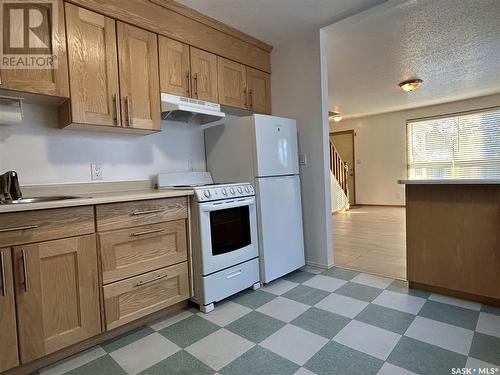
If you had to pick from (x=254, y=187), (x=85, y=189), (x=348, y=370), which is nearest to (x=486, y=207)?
(x=348, y=370)

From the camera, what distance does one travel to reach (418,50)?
10.9 feet

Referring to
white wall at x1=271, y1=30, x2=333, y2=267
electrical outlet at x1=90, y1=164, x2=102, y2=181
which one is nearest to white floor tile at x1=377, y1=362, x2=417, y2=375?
white wall at x1=271, y1=30, x2=333, y2=267

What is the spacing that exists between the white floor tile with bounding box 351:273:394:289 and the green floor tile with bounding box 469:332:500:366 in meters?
0.78

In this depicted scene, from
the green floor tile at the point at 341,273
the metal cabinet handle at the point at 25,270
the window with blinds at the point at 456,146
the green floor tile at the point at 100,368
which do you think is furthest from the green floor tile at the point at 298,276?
the window with blinds at the point at 456,146

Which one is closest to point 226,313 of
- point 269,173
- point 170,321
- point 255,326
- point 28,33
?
point 255,326

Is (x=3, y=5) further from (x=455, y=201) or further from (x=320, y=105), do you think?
(x=455, y=201)

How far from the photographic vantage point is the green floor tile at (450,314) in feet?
5.78

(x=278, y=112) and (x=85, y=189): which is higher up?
(x=278, y=112)

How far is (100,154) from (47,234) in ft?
2.99

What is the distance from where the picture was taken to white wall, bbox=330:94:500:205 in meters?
6.76

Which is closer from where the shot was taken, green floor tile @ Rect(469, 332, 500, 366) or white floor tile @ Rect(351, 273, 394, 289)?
green floor tile @ Rect(469, 332, 500, 366)

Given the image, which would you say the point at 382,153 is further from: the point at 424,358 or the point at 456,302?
the point at 424,358

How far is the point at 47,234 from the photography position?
4.76 ft

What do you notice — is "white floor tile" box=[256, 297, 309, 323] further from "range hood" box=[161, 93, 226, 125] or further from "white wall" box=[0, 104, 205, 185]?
"range hood" box=[161, 93, 226, 125]
